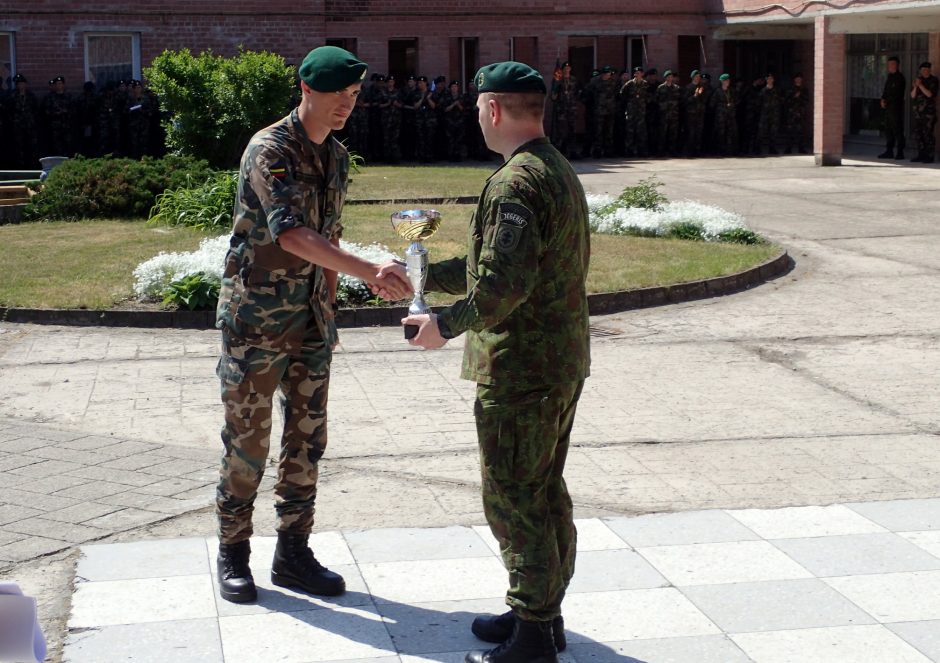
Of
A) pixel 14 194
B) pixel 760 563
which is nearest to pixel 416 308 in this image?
pixel 760 563

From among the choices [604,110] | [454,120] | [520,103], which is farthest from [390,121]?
[520,103]

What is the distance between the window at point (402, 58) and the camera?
30.3m

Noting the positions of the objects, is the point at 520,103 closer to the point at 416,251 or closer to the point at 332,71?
the point at 416,251

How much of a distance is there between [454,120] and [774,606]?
23.3 metres

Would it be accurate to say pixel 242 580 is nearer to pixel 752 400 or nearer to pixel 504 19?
pixel 752 400

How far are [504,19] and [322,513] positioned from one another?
85.5 ft

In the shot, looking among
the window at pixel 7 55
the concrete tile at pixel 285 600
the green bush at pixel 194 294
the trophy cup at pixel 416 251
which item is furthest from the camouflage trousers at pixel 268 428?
the window at pixel 7 55

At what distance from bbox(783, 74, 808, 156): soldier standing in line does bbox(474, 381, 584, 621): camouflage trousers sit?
26919mm

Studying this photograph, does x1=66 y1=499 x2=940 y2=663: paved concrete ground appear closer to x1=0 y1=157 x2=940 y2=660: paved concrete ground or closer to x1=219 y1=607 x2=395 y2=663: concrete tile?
x1=219 y1=607 x2=395 y2=663: concrete tile

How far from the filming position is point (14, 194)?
56.9 ft

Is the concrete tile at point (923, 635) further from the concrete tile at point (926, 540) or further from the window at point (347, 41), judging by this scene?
the window at point (347, 41)

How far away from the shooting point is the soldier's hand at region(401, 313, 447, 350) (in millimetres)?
3697

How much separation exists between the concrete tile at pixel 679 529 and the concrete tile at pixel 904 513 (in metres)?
0.60

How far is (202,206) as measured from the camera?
589 inches
